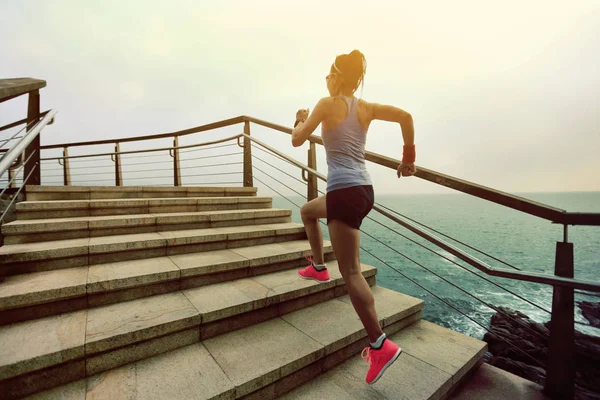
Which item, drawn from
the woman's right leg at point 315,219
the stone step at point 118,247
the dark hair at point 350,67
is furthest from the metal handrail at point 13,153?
the dark hair at point 350,67

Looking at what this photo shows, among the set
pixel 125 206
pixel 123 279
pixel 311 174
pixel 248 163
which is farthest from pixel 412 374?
pixel 248 163

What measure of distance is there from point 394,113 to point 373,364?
4.90 feet

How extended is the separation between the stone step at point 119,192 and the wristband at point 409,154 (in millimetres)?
3208

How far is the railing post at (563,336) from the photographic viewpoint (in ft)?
5.49

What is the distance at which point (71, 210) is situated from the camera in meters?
2.89

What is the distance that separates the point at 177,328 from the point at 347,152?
1536mm

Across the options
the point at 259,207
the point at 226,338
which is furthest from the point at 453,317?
the point at 226,338

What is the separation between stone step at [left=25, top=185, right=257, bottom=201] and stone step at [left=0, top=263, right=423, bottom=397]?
2175 mm

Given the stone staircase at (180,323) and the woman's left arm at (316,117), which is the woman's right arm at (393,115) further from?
the stone staircase at (180,323)

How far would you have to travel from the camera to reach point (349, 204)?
154 centimetres

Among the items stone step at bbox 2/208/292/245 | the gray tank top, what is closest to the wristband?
the gray tank top

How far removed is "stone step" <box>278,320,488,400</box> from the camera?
160 cm

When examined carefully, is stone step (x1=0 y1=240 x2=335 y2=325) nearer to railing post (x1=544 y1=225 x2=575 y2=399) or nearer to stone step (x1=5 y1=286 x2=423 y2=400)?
stone step (x1=5 y1=286 x2=423 y2=400)

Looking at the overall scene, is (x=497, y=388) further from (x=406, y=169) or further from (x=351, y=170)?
(x=351, y=170)
